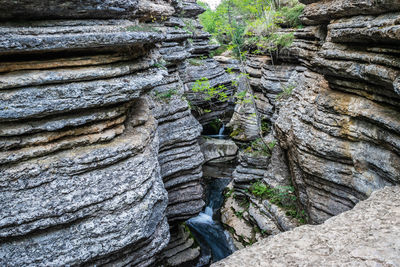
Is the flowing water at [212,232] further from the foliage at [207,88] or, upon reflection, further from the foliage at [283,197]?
the foliage at [207,88]

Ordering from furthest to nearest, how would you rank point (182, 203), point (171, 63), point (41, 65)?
1. point (171, 63)
2. point (182, 203)
3. point (41, 65)

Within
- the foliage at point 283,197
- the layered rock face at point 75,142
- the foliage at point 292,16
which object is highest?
the foliage at point 292,16

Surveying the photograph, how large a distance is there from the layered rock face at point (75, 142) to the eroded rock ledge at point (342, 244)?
238 centimetres

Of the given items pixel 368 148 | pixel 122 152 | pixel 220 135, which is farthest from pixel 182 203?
pixel 220 135

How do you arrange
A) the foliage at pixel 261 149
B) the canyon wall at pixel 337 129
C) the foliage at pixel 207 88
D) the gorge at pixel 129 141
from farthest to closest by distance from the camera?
the foliage at pixel 207 88, the foliage at pixel 261 149, the canyon wall at pixel 337 129, the gorge at pixel 129 141

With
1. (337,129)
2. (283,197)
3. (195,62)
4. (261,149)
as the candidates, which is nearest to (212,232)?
(283,197)

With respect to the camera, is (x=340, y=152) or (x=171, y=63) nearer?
(x=340, y=152)

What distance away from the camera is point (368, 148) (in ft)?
20.4

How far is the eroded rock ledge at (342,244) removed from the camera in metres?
3.47

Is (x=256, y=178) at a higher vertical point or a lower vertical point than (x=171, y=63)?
lower

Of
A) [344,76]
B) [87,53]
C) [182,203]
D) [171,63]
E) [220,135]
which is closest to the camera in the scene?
[87,53]

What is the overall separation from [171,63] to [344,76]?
6808 millimetres

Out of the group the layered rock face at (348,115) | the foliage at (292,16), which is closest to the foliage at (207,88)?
the foliage at (292,16)

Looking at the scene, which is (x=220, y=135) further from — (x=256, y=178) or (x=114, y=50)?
(x=114, y=50)
